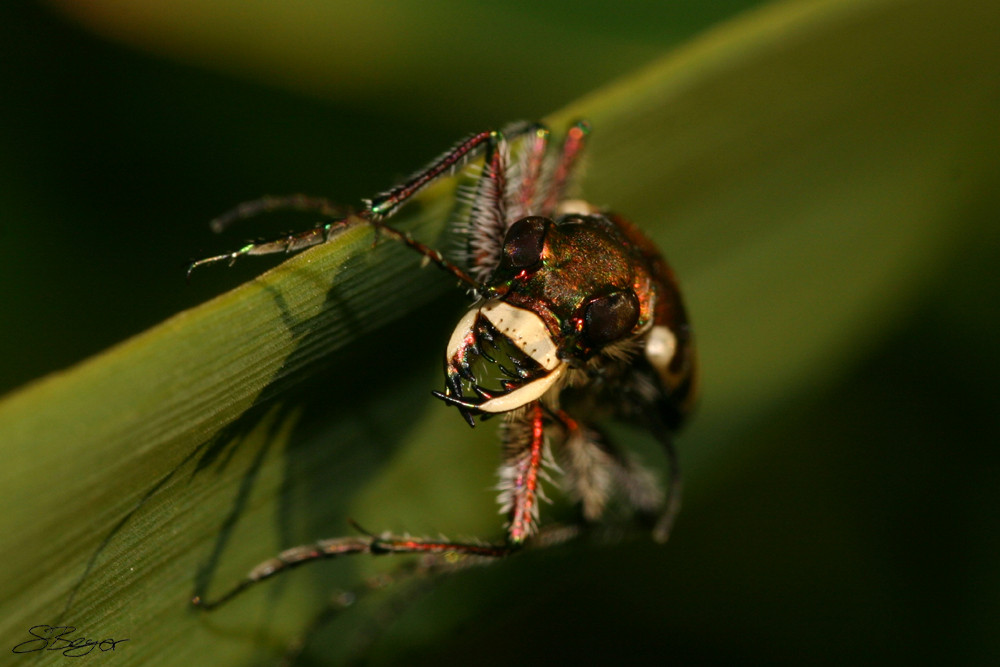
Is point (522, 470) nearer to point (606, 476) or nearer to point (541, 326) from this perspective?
point (541, 326)

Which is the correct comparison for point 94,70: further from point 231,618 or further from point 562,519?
point 562,519

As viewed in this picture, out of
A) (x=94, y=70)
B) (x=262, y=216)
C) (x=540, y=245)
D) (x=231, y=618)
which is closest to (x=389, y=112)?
(x=262, y=216)

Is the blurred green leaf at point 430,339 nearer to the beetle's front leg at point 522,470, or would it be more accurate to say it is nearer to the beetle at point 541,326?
the beetle at point 541,326

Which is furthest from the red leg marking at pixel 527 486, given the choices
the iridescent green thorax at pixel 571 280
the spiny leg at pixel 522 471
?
the iridescent green thorax at pixel 571 280

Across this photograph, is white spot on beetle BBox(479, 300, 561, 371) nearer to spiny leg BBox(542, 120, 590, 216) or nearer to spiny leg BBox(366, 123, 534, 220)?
spiny leg BBox(366, 123, 534, 220)
